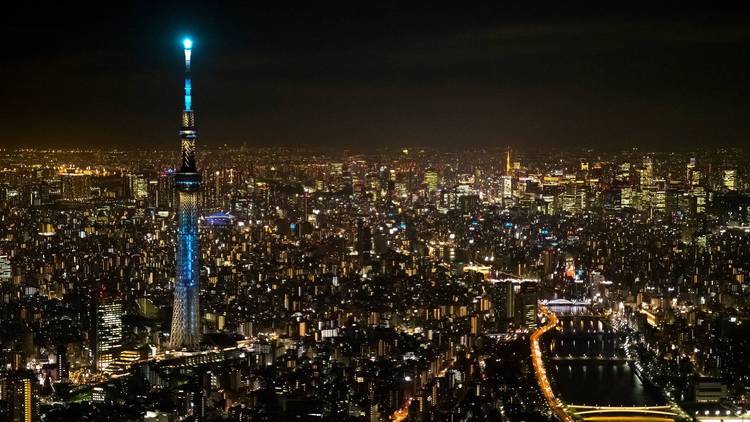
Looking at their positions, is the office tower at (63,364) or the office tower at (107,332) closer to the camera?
the office tower at (63,364)

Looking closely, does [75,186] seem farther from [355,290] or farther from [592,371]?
[592,371]

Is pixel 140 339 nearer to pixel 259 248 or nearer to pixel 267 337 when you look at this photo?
pixel 267 337

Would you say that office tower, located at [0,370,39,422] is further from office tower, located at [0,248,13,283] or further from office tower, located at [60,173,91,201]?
office tower, located at [60,173,91,201]

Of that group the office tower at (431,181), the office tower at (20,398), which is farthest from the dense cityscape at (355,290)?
the office tower at (431,181)

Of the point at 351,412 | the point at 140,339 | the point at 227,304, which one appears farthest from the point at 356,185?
the point at 351,412

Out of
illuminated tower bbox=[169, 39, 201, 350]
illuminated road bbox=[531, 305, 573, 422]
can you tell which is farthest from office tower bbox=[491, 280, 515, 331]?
illuminated tower bbox=[169, 39, 201, 350]

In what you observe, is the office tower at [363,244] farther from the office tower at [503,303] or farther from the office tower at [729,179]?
→ the office tower at [729,179]
